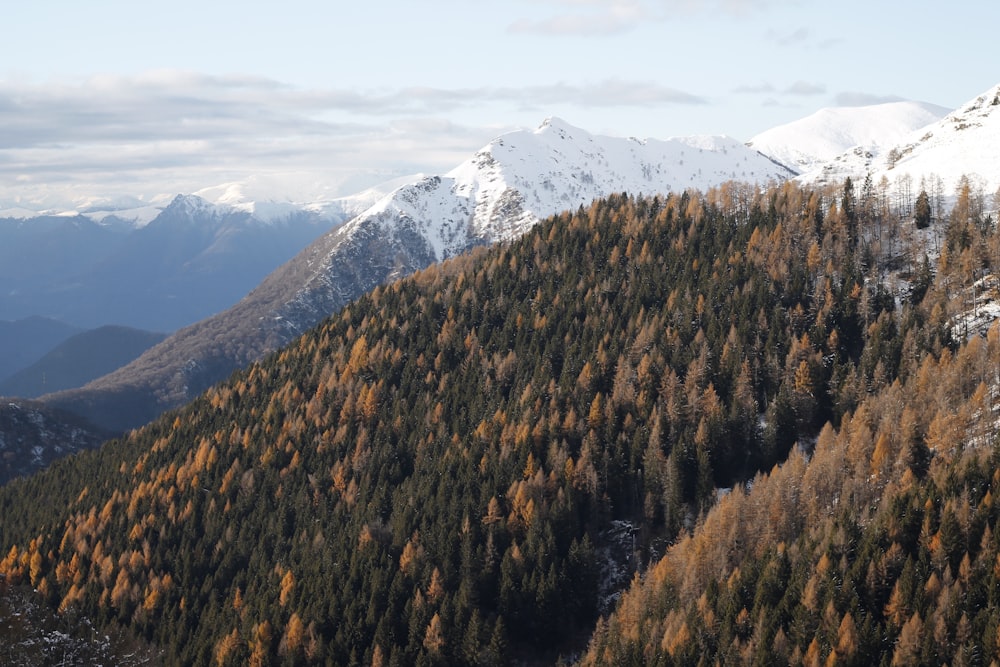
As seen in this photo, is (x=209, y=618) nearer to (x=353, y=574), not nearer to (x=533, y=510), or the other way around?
(x=353, y=574)

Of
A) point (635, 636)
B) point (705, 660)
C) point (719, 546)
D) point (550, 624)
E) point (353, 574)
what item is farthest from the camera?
point (353, 574)

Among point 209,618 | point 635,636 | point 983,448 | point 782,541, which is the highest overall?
point 983,448

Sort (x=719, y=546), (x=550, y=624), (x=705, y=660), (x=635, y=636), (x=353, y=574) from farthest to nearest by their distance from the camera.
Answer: (x=353, y=574), (x=550, y=624), (x=719, y=546), (x=635, y=636), (x=705, y=660)

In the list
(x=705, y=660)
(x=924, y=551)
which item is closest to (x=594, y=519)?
(x=705, y=660)

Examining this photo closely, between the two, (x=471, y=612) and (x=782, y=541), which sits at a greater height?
(x=782, y=541)

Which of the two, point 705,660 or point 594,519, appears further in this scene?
point 594,519

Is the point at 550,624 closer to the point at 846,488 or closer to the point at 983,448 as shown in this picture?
the point at 846,488

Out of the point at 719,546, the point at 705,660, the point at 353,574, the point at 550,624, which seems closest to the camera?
the point at 705,660

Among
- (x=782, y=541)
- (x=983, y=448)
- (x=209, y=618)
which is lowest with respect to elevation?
(x=209, y=618)

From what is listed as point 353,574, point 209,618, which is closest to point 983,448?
point 353,574

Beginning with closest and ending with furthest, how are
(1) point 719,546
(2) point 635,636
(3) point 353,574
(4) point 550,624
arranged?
(2) point 635,636
(1) point 719,546
(4) point 550,624
(3) point 353,574
